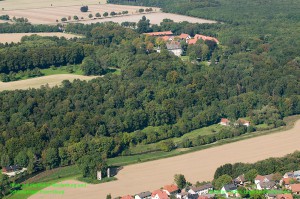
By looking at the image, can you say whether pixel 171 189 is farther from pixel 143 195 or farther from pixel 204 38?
pixel 204 38

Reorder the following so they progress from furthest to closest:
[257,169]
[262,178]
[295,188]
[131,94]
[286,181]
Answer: [131,94]
[257,169]
[262,178]
[286,181]
[295,188]

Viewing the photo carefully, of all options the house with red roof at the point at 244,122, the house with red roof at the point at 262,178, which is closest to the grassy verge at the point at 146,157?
the house with red roof at the point at 244,122

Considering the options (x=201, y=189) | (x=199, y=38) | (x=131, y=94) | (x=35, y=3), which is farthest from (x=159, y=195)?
(x=35, y=3)

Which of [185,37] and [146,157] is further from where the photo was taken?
[185,37]

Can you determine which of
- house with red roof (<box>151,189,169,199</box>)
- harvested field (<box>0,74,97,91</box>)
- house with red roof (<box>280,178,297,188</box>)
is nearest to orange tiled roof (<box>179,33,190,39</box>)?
harvested field (<box>0,74,97,91</box>)

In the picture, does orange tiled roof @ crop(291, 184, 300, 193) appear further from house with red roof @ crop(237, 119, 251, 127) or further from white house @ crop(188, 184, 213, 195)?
house with red roof @ crop(237, 119, 251, 127)

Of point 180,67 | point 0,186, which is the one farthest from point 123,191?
point 180,67
